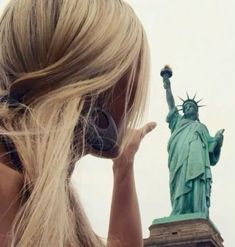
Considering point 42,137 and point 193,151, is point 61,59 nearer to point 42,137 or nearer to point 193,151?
point 42,137

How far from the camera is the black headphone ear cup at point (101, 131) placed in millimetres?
1013

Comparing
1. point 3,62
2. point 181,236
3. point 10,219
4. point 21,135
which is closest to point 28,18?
point 3,62

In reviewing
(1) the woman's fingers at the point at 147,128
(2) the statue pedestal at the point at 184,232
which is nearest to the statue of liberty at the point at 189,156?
(2) the statue pedestal at the point at 184,232

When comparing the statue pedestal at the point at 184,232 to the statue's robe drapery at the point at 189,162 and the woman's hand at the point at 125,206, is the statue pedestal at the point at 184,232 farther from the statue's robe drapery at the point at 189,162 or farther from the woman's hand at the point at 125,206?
the woman's hand at the point at 125,206

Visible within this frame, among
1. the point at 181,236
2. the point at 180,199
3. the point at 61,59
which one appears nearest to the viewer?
the point at 61,59

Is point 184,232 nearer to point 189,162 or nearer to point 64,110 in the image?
point 189,162

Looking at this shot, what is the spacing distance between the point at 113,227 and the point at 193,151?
649 inches

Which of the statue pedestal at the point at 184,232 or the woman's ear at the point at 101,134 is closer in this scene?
the woman's ear at the point at 101,134

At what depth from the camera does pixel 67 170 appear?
3.13ft

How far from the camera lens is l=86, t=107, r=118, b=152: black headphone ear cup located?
1.01 m

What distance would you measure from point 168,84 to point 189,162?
1.85 metres

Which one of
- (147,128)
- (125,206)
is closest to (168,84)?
(147,128)

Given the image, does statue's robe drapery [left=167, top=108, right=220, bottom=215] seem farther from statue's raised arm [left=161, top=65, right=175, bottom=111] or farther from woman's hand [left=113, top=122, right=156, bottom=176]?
woman's hand [left=113, top=122, right=156, bottom=176]

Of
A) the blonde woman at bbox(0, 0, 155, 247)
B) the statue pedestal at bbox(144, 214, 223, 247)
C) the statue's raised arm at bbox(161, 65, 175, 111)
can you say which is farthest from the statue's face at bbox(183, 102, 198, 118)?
the blonde woman at bbox(0, 0, 155, 247)
